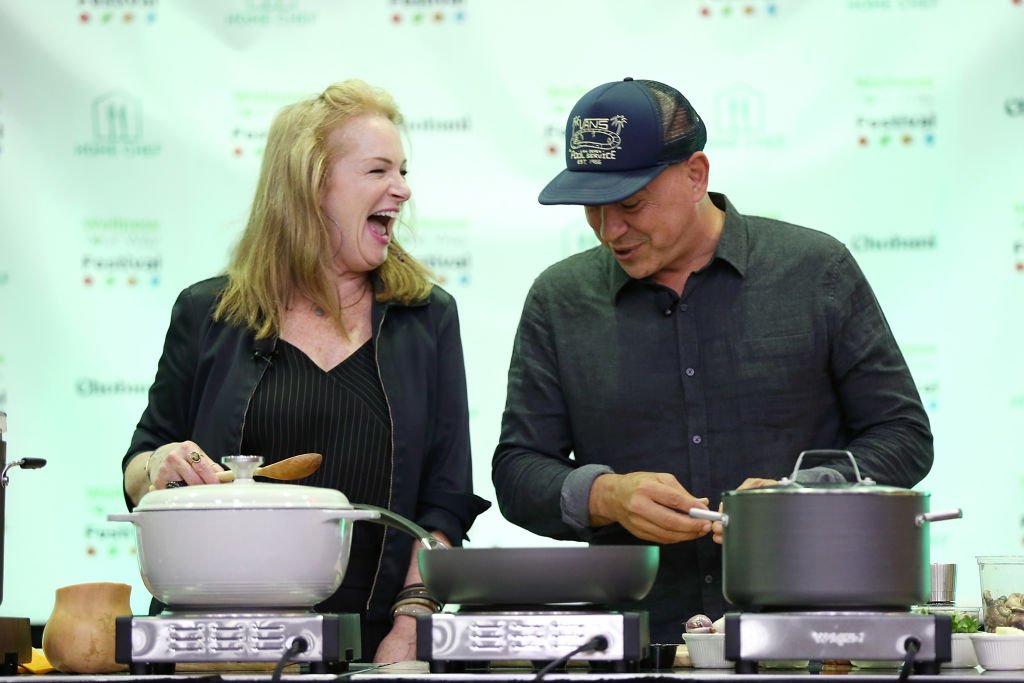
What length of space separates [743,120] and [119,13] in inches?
63.8

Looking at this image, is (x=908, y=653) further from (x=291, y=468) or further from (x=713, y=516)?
(x=291, y=468)

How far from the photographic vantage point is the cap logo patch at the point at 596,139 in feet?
7.72

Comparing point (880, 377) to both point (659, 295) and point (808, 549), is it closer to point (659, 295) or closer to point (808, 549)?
point (659, 295)

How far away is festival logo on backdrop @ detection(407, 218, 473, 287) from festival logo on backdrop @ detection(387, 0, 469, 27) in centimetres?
51

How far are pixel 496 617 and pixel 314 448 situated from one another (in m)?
0.88

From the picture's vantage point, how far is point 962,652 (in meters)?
1.80

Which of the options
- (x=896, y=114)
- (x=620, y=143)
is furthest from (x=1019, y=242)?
(x=620, y=143)

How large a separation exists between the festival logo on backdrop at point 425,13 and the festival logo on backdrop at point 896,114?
1023mm

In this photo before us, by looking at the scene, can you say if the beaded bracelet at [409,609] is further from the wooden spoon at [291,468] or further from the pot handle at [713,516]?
the pot handle at [713,516]

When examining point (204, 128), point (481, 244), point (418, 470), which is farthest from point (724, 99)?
point (418, 470)

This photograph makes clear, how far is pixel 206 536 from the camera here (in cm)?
175

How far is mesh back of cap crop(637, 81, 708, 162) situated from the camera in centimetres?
238

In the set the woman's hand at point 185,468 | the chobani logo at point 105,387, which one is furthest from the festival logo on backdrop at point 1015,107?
the woman's hand at point 185,468

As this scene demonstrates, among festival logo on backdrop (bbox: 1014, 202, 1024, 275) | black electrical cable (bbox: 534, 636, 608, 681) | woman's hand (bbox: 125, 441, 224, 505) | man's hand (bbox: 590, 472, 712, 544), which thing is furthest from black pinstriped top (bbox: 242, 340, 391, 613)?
festival logo on backdrop (bbox: 1014, 202, 1024, 275)
